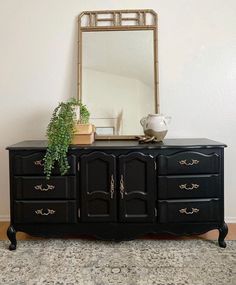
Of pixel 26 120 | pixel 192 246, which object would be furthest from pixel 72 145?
pixel 192 246

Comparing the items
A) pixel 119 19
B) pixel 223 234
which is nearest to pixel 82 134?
pixel 119 19

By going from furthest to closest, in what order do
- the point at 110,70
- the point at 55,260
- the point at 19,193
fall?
1. the point at 110,70
2. the point at 19,193
3. the point at 55,260

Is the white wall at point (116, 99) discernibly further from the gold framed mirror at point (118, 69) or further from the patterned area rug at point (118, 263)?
the patterned area rug at point (118, 263)

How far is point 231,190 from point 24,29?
2436mm

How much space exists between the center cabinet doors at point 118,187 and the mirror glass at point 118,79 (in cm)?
51

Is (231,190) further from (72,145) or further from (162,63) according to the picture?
(72,145)

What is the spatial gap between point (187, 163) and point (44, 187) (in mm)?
1078

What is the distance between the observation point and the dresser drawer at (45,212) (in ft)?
6.93

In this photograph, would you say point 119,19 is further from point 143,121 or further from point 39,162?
point 39,162

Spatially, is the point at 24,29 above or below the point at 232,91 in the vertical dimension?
above

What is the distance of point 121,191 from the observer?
210 centimetres

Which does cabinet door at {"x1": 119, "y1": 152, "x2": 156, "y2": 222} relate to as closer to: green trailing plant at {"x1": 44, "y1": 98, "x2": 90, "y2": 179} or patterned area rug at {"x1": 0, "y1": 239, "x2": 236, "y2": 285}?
patterned area rug at {"x1": 0, "y1": 239, "x2": 236, "y2": 285}

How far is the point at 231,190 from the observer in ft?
8.70

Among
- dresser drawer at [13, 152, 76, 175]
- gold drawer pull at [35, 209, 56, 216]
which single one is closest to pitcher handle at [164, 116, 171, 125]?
dresser drawer at [13, 152, 76, 175]
